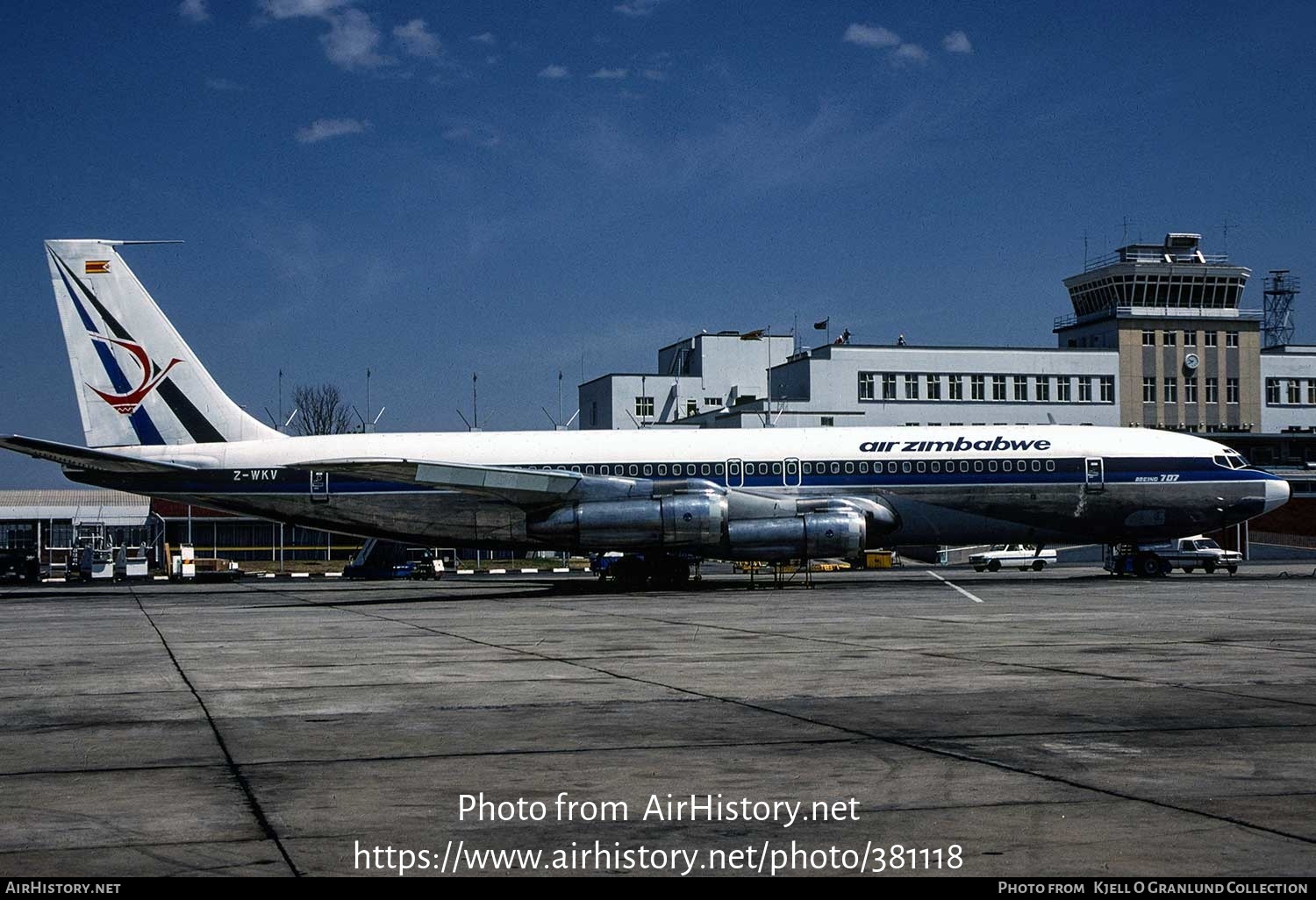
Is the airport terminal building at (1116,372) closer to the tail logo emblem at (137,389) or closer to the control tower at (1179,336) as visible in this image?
the control tower at (1179,336)

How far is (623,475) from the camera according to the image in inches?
1577

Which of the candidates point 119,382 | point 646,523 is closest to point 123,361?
point 119,382

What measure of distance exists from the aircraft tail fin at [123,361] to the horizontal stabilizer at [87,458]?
1513 mm

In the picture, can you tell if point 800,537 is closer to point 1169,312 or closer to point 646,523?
point 646,523

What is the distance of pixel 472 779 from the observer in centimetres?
929

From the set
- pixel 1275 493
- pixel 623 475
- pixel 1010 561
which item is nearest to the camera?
pixel 623 475

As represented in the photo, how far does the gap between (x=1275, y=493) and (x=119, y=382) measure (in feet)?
122

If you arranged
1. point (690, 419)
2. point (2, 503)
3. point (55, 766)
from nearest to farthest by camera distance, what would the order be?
1. point (55, 766)
2. point (690, 419)
3. point (2, 503)

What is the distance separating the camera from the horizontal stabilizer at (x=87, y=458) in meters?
35.5

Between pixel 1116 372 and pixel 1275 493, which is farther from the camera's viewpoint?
pixel 1116 372

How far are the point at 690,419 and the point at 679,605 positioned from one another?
285 feet

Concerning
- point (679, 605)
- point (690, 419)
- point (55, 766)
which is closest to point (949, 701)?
point (55, 766)

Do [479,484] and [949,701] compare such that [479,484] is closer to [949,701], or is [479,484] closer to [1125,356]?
[949,701]

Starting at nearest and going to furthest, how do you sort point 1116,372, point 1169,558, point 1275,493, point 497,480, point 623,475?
point 497,480
point 623,475
point 1275,493
point 1169,558
point 1116,372
